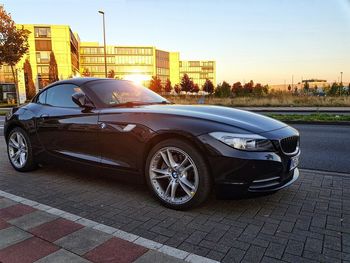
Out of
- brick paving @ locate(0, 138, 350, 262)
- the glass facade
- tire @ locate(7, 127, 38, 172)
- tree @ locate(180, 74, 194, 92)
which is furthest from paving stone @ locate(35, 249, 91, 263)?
the glass facade

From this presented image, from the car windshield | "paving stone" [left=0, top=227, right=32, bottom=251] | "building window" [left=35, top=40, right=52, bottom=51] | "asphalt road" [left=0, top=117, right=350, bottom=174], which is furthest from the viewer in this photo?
"building window" [left=35, top=40, right=52, bottom=51]

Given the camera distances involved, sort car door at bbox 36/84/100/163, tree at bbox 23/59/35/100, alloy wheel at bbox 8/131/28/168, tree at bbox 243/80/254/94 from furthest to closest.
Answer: tree at bbox 23/59/35/100, tree at bbox 243/80/254/94, alloy wheel at bbox 8/131/28/168, car door at bbox 36/84/100/163

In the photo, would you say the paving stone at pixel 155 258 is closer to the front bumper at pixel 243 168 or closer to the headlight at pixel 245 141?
the front bumper at pixel 243 168

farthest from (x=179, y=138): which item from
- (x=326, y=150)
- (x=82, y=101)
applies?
(x=326, y=150)

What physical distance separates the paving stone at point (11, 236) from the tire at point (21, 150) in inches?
88.7

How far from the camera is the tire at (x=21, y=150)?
5129 millimetres

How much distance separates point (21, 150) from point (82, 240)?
10.1 ft

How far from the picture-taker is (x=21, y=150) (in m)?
5.30

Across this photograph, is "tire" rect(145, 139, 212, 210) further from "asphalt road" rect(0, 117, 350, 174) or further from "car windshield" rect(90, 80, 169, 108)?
"asphalt road" rect(0, 117, 350, 174)

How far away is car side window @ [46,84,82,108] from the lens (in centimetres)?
460

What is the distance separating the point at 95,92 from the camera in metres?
4.34

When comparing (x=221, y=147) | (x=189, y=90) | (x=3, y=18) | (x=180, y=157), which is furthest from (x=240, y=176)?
(x=189, y=90)

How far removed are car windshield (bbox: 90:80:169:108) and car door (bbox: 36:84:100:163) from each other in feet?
0.84

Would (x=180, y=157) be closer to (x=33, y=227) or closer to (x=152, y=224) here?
(x=152, y=224)
